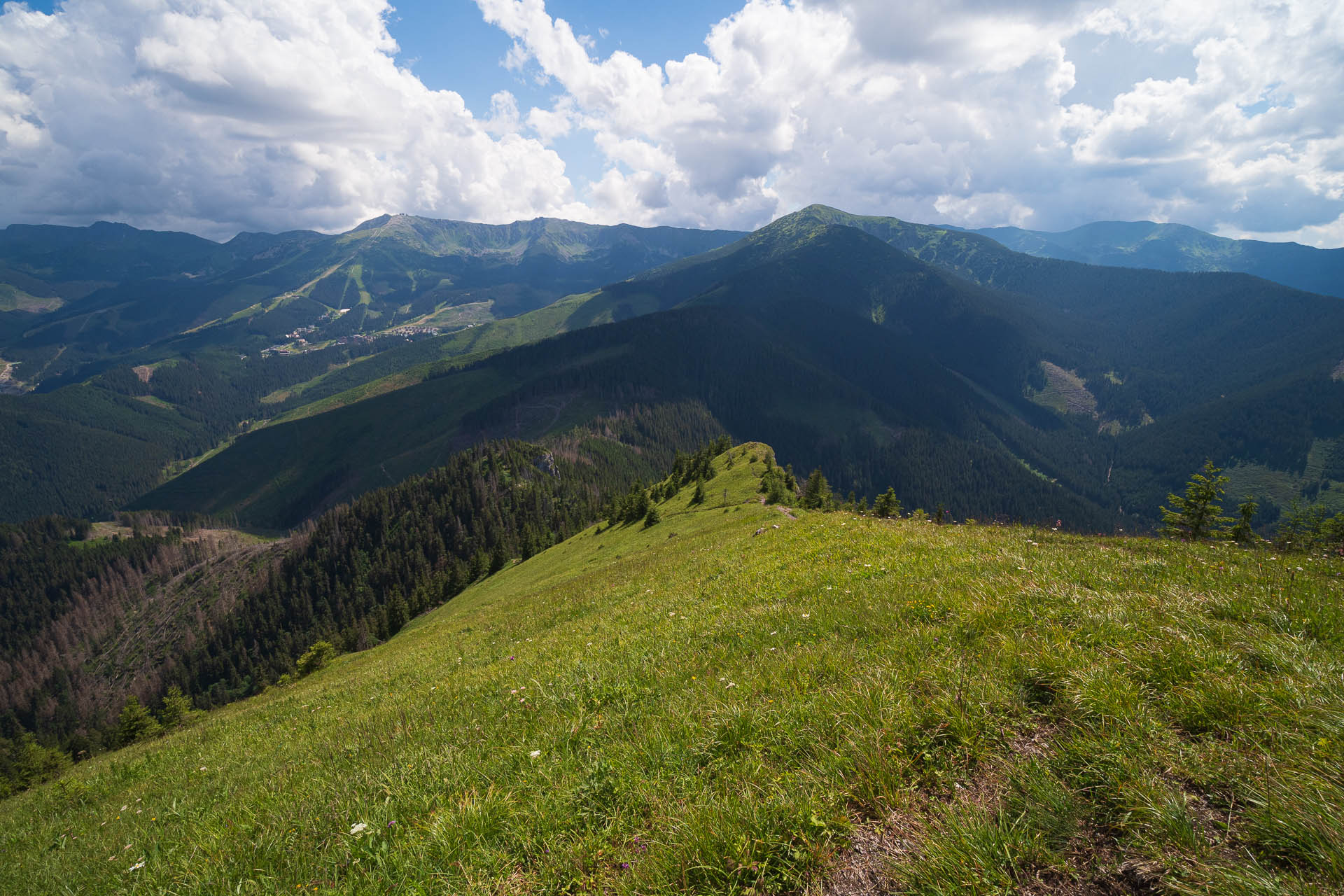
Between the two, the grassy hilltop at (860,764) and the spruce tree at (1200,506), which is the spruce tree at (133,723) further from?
the spruce tree at (1200,506)

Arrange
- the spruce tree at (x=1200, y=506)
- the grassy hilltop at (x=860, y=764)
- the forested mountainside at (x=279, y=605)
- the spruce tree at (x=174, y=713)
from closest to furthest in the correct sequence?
the grassy hilltop at (x=860, y=764) < the spruce tree at (x=174, y=713) < the spruce tree at (x=1200, y=506) < the forested mountainside at (x=279, y=605)

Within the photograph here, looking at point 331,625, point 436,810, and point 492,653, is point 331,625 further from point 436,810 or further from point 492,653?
point 436,810

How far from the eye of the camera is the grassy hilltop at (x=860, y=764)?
10.9ft

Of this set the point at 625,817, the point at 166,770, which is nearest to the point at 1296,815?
the point at 625,817

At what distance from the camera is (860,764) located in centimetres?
431

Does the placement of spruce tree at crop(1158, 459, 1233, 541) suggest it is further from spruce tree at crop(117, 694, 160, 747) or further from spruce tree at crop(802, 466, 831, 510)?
spruce tree at crop(117, 694, 160, 747)

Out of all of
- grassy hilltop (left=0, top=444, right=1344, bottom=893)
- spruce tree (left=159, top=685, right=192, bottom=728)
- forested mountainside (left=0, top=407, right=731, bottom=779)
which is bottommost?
forested mountainside (left=0, top=407, right=731, bottom=779)

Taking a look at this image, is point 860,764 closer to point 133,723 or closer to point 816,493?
point 133,723

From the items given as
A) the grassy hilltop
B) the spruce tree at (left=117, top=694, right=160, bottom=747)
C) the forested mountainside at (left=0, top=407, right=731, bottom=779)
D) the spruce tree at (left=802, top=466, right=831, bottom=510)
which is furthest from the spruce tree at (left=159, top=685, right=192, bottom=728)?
the forested mountainside at (left=0, top=407, right=731, bottom=779)

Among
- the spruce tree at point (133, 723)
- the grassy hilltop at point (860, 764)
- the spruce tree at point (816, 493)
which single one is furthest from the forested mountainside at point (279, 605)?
the grassy hilltop at point (860, 764)

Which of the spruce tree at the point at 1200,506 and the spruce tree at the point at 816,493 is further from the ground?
the spruce tree at the point at 1200,506

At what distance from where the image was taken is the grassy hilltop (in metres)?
3.31

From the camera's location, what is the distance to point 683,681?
24.6 feet

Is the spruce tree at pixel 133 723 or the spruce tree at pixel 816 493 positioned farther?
the spruce tree at pixel 816 493
